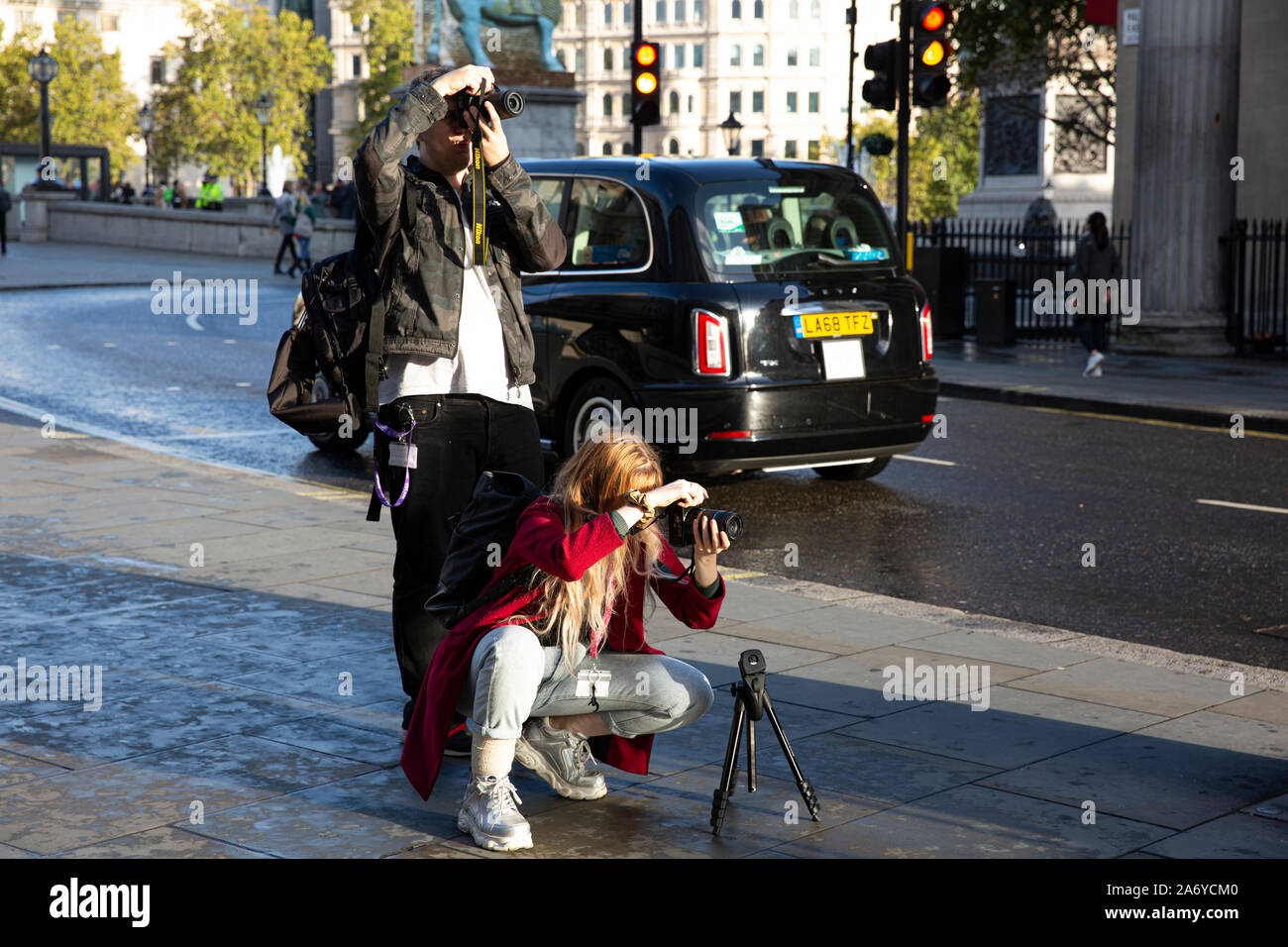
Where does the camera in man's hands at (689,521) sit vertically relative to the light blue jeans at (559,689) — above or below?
above

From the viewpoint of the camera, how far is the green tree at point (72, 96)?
7819 centimetres

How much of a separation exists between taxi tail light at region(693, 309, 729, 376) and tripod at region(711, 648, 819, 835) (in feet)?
16.2

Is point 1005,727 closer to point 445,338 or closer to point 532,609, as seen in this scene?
point 532,609

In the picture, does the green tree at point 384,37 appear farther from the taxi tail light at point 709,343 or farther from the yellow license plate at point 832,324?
the taxi tail light at point 709,343

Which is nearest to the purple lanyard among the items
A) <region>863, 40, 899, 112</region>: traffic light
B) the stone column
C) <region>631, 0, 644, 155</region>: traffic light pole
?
<region>863, 40, 899, 112</region>: traffic light

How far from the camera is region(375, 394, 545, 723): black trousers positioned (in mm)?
4574

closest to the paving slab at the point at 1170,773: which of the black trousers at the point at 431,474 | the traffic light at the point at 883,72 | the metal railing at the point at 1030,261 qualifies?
the black trousers at the point at 431,474

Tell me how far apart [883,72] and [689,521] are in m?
14.3

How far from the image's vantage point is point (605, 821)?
413 cm

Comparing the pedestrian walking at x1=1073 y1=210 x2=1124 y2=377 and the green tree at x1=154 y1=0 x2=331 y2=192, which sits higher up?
the green tree at x1=154 y1=0 x2=331 y2=192

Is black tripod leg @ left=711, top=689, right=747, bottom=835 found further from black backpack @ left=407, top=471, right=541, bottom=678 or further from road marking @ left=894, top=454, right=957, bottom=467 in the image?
road marking @ left=894, top=454, right=957, bottom=467

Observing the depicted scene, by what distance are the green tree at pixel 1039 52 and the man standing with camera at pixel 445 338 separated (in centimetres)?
2120

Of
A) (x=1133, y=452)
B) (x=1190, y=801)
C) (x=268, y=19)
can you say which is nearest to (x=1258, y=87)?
(x=1133, y=452)
